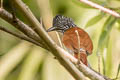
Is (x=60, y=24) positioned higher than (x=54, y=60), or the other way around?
(x=60, y=24)

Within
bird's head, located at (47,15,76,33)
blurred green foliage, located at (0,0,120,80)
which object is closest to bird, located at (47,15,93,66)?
bird's head, located at (47,15,76,33)

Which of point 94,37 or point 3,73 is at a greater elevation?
point 94,37

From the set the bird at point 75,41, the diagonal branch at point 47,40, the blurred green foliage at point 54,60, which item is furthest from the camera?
the blurred green foliage at point 54,60

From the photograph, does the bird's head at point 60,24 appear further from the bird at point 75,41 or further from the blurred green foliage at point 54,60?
the blurred green foliage at point 54,60

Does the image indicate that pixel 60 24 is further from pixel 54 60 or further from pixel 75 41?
pixel 54 60

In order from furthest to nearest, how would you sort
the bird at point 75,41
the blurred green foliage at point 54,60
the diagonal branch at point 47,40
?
1. the blurred green foliage at point 54,60
2. the bird at point 75,41
3. the diagonal branch at point 47,40

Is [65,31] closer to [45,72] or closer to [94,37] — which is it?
[94,37]

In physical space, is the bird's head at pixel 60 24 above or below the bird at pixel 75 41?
above

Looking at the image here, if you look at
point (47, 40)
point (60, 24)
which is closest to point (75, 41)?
point (60, 24)

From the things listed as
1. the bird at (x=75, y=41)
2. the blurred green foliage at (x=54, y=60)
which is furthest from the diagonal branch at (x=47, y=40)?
the blurred green foliage at (x=54, y=60)

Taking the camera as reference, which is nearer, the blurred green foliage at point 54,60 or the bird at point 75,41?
the bird at point 75,41

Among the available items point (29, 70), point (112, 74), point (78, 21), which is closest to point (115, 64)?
point (112, 74)
